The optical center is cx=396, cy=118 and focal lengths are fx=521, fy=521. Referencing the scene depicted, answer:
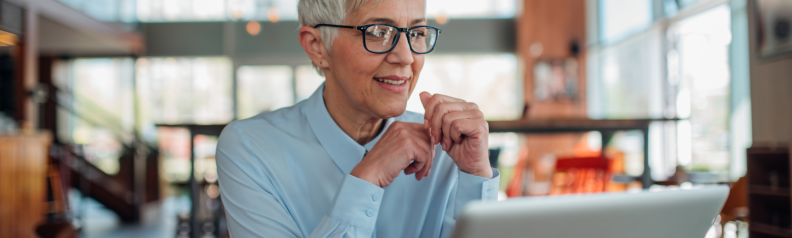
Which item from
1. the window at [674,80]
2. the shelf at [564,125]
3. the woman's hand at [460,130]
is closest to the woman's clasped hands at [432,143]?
the woman's hand at [460,130]

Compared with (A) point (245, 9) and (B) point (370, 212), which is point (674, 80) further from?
(A) point (245, 9)

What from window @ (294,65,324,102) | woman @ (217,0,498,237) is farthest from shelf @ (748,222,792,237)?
window @ (294,65,324,102)

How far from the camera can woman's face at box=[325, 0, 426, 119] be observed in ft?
3.22

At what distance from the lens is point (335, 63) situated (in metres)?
1.05

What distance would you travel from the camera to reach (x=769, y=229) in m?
3.21

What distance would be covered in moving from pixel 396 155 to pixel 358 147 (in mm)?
209

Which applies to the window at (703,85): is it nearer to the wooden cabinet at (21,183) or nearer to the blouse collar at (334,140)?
the blouse collar at (334,140)

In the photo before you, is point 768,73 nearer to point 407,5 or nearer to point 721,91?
point 721,91

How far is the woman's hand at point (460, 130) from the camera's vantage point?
912 mm

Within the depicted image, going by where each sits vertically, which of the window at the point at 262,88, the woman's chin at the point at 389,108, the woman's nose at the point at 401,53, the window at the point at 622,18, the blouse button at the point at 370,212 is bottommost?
the blouse button at the point at 370,212

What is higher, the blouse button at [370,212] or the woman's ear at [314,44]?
the woman's ear at [314,44]

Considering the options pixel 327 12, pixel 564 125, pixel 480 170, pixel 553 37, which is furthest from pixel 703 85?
pixel 327 12

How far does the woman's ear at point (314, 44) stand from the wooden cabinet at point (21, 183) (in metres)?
4.70

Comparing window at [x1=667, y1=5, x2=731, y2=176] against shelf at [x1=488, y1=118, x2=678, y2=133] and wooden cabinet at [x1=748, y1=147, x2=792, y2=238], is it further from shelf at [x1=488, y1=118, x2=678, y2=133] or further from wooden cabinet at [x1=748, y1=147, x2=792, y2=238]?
shelf at [x1=488, y1=118, x2=678, y2=133]
